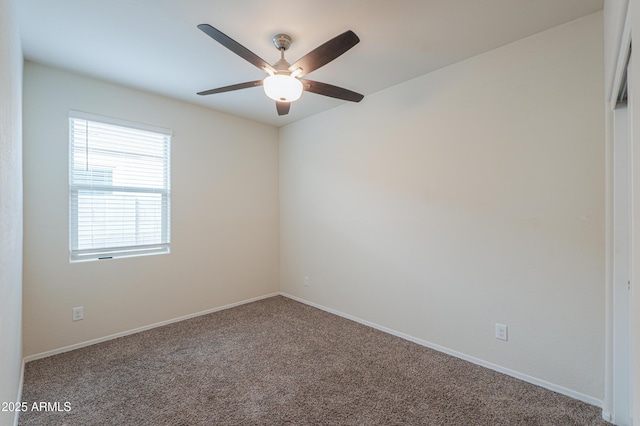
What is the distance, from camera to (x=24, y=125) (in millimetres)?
2451

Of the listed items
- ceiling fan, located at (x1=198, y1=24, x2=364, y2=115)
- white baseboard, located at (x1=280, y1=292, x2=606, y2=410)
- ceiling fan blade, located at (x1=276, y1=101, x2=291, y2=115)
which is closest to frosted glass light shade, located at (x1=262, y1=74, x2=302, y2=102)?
ceiling fan, located at (x1=198, y1=24, x2=364, y2=115)

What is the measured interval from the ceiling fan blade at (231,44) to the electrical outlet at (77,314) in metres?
2.78

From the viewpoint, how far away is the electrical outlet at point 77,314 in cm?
271

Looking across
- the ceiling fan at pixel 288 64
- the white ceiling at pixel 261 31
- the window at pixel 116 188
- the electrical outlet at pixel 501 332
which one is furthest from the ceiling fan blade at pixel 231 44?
the electrical outlet at pixel 501 332

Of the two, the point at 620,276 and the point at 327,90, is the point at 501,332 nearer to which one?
the point at 620,276

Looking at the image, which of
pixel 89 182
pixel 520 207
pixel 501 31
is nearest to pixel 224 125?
pixel 89 182

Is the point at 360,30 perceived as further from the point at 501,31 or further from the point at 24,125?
the point at 24,125

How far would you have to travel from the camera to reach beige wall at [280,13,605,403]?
196cm

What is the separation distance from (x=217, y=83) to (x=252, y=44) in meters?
0.85

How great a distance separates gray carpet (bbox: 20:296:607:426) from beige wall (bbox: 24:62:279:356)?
37 cm

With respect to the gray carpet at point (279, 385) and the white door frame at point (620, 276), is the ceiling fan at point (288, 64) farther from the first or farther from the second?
the gray carpet at point (279, 385)

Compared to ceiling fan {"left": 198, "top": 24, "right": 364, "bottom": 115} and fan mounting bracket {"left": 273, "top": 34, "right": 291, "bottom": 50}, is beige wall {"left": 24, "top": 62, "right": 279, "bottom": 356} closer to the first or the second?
ceiling fan {"left": 198, "top": 24, "right": 364, "bottom": 115}

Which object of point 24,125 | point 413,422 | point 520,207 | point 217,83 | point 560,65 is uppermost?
point 217,83

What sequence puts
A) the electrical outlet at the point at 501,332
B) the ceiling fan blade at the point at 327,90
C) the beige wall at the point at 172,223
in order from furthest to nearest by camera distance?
the beige wall at the point at 172,223 → the electrical outlet at the point at 501,332 → the ceiling fan blade at the point at 327,90
